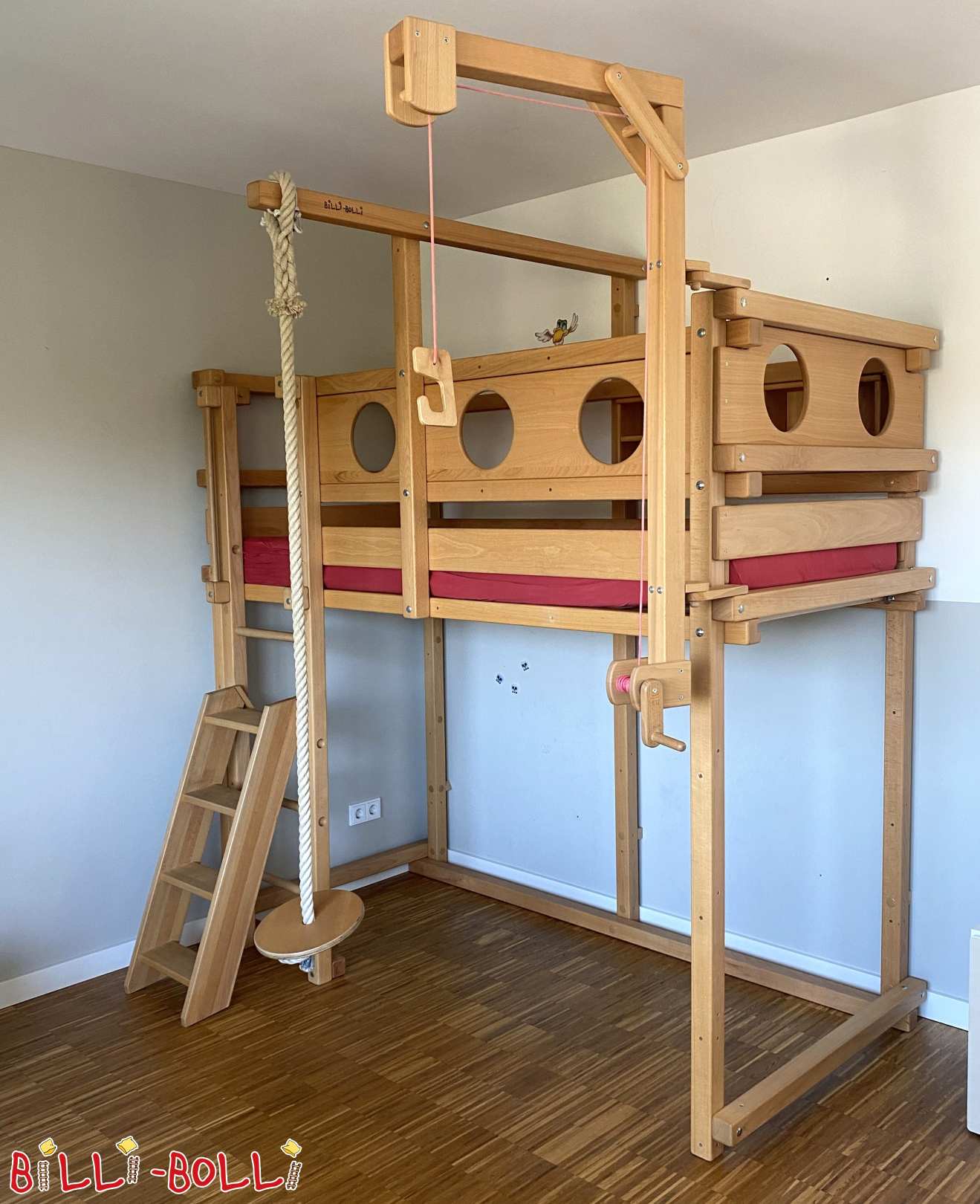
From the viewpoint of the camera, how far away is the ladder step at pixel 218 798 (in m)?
3.07

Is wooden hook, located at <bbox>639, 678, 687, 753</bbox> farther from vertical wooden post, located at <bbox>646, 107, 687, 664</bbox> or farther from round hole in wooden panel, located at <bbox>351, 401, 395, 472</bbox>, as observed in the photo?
round hole in wooden panel, located at <bbox>351, 401, 395, 472</bbox>

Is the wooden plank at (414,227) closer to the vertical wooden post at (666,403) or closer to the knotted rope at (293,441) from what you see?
the knotted rope at (293,441)

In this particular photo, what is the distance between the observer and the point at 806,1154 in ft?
7.53

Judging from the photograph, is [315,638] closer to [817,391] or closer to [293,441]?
[293,441]

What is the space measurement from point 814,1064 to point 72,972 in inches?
82.8

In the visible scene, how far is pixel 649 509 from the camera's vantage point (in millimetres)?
2025

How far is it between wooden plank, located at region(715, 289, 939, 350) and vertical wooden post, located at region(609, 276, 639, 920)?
95 centimetres

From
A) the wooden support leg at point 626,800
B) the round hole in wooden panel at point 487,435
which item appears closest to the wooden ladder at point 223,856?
the wooden support leg at point 626,800

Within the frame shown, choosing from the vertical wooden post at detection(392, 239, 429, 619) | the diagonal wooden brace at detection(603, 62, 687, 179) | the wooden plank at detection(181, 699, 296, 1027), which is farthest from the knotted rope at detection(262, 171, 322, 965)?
the diagonal wooden brace at detection(603, 62, 687, 179)

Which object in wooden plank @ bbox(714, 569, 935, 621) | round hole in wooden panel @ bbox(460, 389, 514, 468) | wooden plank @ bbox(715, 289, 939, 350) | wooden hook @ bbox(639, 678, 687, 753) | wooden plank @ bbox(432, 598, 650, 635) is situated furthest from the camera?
round hole in wooden panel @ bbox(460, 389, 514, 468)

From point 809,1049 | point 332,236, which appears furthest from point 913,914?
point 332,236

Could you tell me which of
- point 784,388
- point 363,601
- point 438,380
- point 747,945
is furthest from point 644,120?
point 747,945

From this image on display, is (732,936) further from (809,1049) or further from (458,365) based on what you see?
(458,365)

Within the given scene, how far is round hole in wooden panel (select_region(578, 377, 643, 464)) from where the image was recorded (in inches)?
128
